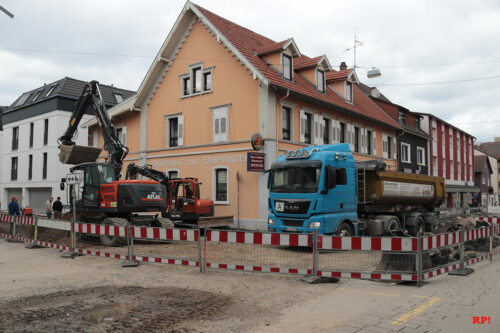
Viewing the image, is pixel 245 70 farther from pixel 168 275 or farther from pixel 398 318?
pixel 398 318

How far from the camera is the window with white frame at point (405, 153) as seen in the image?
3209cm

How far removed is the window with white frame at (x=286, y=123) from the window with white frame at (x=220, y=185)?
3.45m

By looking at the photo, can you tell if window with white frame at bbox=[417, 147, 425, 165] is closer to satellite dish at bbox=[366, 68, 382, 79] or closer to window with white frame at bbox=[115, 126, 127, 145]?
satellite dish at bbox=[366, 68, 382, 79]

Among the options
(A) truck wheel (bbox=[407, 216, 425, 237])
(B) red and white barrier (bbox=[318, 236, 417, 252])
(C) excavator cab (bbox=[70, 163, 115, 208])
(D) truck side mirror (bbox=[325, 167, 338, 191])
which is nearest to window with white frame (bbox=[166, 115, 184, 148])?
(C) excavator cab (bbox=[70, 163, 115, 208])

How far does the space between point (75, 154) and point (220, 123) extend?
7.22 meters

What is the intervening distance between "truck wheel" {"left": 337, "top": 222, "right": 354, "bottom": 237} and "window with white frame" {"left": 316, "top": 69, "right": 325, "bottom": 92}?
11.8 meters

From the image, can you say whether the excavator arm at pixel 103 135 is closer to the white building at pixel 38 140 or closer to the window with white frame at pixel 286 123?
the window with white frame at pixel 286 123

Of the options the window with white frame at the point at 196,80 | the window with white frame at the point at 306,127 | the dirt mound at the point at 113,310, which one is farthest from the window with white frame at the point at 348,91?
the dirt mound at the point at 113,310

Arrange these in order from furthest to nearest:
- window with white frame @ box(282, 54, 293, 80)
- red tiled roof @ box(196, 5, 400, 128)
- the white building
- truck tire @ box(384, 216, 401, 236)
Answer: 1. the white building
2. window with white frame @ box(282, 54, 293, 80)
3. red tiled roof @ box(196, 5, 400, 128)
4. truck tire @ box(384, 216, 401, 236)

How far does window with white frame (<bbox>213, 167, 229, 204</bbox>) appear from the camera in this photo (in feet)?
67.6

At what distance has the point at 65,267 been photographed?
9.88 metres

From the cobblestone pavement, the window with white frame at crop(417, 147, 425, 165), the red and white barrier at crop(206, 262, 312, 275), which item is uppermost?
the window with white frame at crop(417, 147, 425, 165)

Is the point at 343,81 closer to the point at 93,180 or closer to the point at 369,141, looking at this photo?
the point at 369,141

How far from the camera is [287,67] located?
2162 cm
